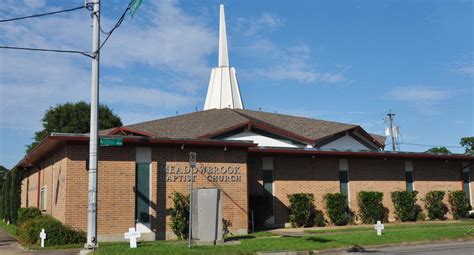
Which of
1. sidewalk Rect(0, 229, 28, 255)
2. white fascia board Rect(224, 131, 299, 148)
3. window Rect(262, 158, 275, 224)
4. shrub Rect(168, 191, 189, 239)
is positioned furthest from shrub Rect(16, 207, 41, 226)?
white fascia board Rect(224, 131, 299, 148)

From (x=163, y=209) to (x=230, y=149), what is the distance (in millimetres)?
3552

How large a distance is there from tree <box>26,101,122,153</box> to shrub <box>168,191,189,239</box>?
45.4m

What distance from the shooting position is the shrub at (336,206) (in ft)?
82.2

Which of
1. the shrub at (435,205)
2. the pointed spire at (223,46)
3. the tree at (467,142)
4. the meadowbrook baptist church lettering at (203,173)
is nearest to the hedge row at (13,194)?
the meadowbrook baptist church lettering at (203,173)

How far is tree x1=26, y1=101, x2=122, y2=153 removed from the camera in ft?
209

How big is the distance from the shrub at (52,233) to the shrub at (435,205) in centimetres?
1836

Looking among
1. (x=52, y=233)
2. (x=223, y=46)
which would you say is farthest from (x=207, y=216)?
(x=223, y=46)

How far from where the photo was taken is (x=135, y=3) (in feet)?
47.7

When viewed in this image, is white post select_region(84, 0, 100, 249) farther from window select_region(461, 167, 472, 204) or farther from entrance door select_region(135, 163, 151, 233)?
window select_region(461, 167, 472, 204)

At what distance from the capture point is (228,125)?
30016 millimetres

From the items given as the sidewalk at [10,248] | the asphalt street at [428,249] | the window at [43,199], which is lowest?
the asphalt street at [428,249]

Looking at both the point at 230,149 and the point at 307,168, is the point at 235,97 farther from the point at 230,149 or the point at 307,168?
the point at 230,149

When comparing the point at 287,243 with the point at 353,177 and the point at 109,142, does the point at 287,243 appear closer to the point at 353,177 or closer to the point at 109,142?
the point at 109,142

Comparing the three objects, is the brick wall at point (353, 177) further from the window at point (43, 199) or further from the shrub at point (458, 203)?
the window at point (43, 199)
